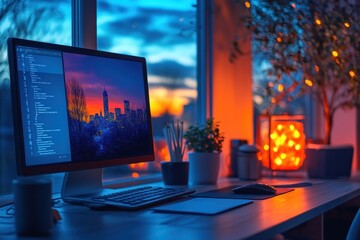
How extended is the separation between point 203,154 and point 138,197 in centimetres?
80

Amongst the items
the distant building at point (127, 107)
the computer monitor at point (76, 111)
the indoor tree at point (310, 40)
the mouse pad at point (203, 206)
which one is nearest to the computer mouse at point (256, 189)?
the mouse pad at point (203, 206)

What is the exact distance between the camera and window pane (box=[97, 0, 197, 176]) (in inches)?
96.9

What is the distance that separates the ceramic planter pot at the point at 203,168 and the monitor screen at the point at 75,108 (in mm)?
434

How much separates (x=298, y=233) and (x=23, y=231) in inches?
47.7

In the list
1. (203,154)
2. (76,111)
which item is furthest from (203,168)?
(76,111)

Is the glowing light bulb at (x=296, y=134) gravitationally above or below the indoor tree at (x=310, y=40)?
below

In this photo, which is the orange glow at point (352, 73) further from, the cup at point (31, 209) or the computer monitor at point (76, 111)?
the cup at point (31, 209)

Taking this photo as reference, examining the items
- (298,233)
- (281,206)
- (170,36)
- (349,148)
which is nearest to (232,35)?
(170,36)

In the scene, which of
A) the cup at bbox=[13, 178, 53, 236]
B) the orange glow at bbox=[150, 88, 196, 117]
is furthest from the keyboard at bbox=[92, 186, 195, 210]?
the orange glow at bbox=[150, 88, 196, 117]

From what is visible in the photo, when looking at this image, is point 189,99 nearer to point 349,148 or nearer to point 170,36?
point 170,36

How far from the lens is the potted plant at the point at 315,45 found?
2762mm

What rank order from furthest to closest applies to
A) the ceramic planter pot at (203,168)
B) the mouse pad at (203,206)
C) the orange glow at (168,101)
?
the orange glow at (168,101)
the ceramic planter pot at (203,168)
the mouse pad at (203,206)

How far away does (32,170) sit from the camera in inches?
60.0

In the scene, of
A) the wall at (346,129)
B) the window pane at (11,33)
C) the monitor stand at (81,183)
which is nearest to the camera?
the monitor stand at (81,183)
